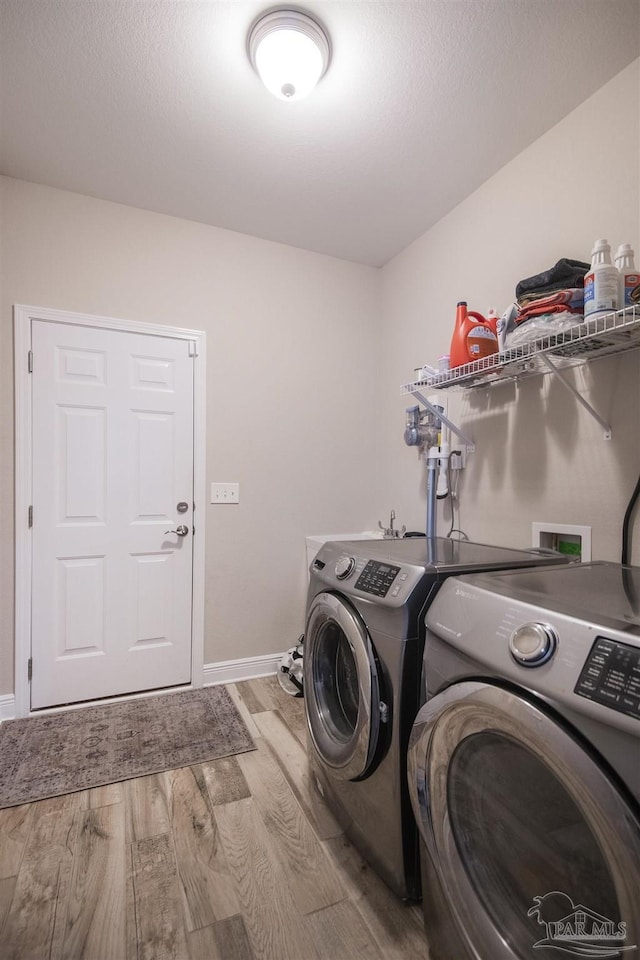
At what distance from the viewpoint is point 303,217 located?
8.20 ft

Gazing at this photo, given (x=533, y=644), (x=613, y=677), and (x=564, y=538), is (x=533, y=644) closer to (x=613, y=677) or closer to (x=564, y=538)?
(x=613, y=677)

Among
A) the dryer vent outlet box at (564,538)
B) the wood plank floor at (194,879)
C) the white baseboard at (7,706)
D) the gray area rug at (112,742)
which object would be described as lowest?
the gray area rug at (112,742)

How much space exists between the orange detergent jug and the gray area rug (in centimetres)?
191

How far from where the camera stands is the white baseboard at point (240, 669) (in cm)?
261

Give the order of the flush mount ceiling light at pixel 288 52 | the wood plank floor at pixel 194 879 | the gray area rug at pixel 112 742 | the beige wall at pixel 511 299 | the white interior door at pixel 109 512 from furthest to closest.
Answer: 1. the white interior door at pixel 109 512
2. the gray area rug at pixel 112 742
3. the beige wall at pixel 511 299
4. the flush mount ceiling light at pixel 288 52
5. the wood plank floor at pixel 194 879

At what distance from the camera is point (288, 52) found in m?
1.48

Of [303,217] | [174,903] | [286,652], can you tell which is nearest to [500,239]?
[303,217]

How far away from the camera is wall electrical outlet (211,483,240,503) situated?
2.64m

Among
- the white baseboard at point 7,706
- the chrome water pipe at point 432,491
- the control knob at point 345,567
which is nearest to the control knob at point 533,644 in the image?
the control knob at point 345,567

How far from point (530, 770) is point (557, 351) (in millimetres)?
1234

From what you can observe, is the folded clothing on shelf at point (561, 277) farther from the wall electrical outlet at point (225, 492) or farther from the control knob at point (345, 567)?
the wall electrical outlet at point (225, 492)

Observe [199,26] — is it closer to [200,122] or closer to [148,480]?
[200,122]

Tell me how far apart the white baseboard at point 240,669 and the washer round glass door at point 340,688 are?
115 centimetres

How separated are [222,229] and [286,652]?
2.56 meters
